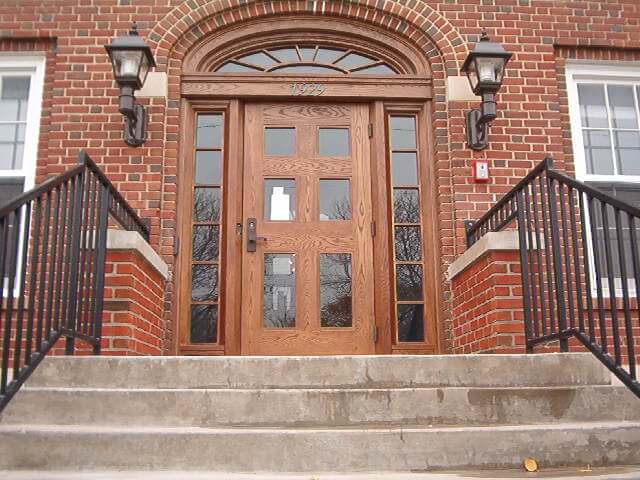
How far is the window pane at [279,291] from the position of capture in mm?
5676

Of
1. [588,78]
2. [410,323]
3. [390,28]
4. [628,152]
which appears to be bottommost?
[410,323]

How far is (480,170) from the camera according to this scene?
18.7 feet

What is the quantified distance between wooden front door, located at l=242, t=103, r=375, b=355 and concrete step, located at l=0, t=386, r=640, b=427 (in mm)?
2467

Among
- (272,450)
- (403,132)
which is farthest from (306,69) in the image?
(272,450)

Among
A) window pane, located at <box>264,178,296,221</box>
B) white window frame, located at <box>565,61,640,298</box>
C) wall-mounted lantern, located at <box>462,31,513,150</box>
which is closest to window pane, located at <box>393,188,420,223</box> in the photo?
wall-mounted lantern, located at <box>462,31,513,150</box>

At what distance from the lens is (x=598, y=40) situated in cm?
617

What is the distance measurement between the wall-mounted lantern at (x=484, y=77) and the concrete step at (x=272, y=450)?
3.29 meters

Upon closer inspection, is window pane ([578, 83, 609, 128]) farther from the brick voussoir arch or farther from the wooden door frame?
the wooden door frame

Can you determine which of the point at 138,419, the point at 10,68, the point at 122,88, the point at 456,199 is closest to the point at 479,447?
the point at 138,419

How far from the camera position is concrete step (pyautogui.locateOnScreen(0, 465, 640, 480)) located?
2.62m

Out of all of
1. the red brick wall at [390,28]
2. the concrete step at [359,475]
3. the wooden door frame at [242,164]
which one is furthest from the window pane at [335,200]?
the concrete step at [359,475]

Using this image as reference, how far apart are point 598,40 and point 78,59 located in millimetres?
4405

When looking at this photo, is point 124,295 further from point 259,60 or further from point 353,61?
point 353,61

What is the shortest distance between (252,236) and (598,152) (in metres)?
3.01
